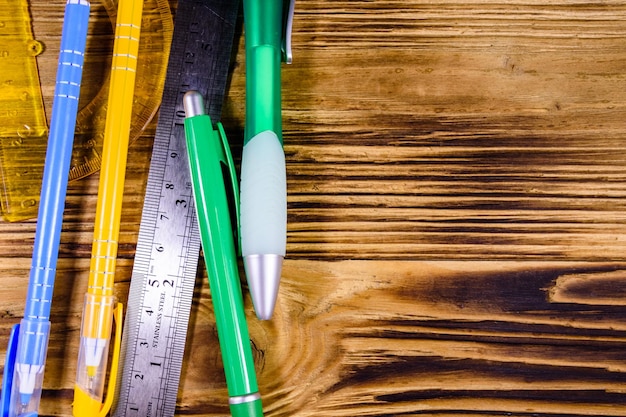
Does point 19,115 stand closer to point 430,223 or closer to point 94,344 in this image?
point 94,344

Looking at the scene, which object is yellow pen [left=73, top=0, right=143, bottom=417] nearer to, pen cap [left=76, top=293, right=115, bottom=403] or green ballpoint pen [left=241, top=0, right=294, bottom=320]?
Result: pen cap [left=76, top=293, right=115, bottom=403]

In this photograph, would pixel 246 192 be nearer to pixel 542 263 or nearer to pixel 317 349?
pixel 317 349

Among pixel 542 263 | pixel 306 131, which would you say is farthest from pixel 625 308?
pixel 306 131

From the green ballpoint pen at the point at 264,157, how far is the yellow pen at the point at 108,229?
0.35 feet

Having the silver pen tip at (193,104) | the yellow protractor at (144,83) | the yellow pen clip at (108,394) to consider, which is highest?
the yellow protractor at (144,83)

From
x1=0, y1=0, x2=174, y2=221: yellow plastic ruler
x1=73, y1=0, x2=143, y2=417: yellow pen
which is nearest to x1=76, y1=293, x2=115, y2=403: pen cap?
x1=73, y1=0, x2=143, y2=417: yellow pen

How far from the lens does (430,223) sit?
2.04 ft

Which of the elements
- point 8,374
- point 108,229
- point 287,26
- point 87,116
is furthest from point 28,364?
point 287,26

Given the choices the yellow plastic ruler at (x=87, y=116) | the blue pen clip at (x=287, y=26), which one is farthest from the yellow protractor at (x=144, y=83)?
the blue pen clip at (x=287, y=26)

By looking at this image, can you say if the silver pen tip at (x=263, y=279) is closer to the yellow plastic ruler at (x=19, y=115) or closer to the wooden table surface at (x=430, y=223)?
the wooden table surface at (x=430, y=223)

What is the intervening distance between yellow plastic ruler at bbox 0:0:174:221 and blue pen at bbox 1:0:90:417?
0.05 metres

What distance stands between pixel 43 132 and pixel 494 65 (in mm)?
434

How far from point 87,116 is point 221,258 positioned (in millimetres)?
199

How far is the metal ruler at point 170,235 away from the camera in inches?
23.7
